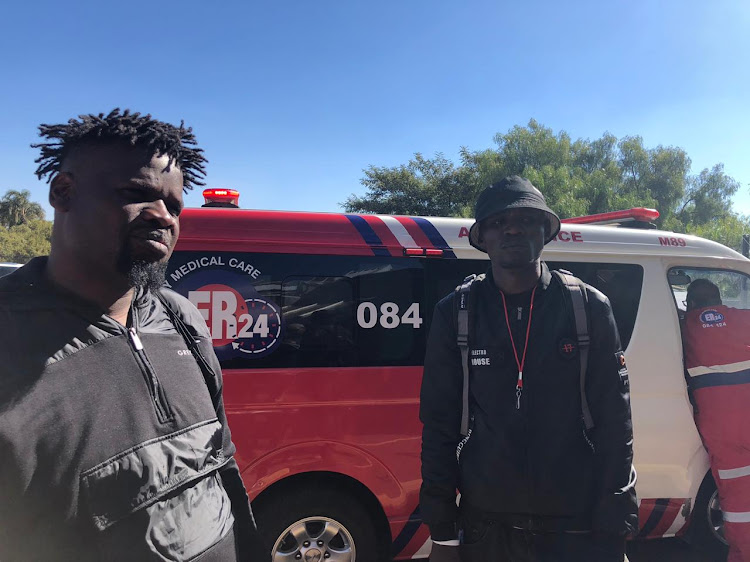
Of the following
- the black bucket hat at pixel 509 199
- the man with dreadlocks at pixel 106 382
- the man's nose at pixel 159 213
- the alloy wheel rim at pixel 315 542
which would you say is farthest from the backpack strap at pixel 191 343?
the alloy wheel rim at pixel 315 542

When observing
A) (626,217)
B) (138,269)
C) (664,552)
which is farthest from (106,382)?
(664,552)

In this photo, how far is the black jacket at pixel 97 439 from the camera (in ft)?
2.87

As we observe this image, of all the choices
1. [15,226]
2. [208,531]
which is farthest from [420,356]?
[15,226]

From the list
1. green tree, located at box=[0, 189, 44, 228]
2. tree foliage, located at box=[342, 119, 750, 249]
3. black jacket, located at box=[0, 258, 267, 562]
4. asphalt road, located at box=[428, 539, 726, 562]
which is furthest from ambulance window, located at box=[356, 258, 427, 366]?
green tree, located at box=[0, 189, 44, 228]

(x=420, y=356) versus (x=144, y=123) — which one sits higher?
(x=144, y=123)

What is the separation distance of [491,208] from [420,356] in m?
1.28

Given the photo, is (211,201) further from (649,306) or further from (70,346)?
(649,306)

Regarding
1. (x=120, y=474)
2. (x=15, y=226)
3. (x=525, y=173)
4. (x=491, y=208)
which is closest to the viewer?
(x=120, y=474)

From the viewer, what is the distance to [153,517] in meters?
1.01

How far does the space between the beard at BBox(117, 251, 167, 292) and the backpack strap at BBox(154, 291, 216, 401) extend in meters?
0.19

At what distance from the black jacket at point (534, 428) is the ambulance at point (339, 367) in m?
1.01

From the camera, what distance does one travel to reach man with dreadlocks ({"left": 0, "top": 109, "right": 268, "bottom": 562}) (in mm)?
886

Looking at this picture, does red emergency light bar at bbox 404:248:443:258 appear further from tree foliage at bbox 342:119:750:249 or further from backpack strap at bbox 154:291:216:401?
tree foliage at bbox 342:119:750:249

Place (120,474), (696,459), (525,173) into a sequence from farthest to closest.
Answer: (525,173) → (696,459) → (120,474)
